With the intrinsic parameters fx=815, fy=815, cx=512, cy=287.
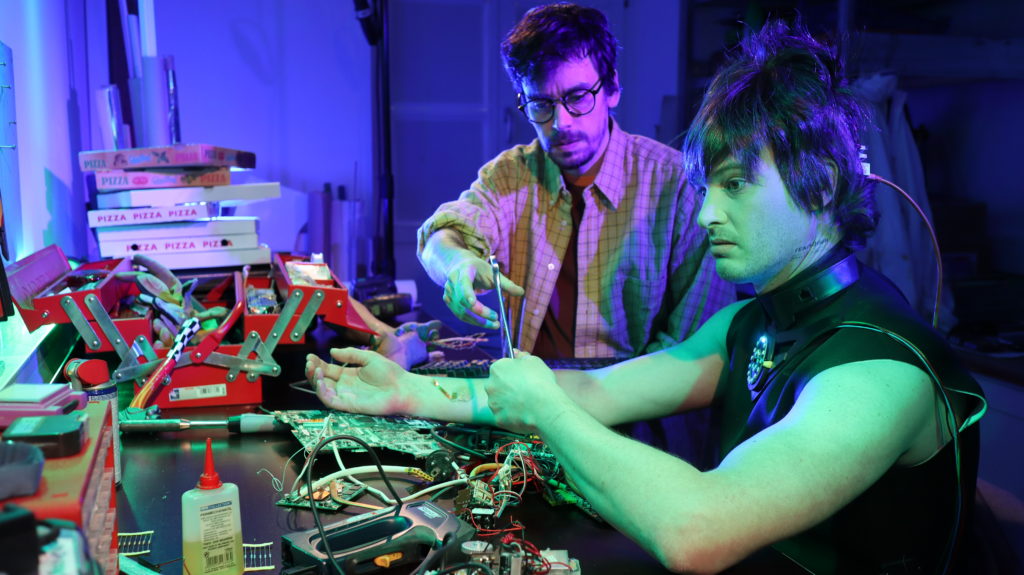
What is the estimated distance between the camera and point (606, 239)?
7.81ft

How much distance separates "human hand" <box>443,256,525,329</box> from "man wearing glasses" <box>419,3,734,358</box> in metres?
0.24

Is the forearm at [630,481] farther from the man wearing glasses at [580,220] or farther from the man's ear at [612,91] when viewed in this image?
the man's ear at [612,91]

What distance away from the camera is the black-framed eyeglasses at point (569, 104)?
214 cm

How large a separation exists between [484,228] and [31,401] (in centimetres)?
159

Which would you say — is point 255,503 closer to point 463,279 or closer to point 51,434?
point 51,434

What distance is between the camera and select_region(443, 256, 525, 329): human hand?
173cm

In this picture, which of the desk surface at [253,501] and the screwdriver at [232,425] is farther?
the screwdriver at [232,425]

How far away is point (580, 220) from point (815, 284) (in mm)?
1206

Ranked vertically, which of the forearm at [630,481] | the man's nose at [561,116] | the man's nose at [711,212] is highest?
the man's nose at [561,116]

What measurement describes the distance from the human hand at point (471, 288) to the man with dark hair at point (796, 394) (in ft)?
0.94

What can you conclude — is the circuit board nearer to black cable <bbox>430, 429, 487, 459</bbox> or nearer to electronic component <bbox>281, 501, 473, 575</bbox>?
black cable <bbox>430, 429, 487, 459</bbox>

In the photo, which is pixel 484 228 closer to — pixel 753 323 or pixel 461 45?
pixel 753 323

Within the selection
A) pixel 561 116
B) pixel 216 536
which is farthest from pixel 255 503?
pixel 561 116

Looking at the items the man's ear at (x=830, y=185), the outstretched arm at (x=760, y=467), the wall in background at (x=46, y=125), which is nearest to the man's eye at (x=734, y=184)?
the man's ear at (x=830, y=185)
